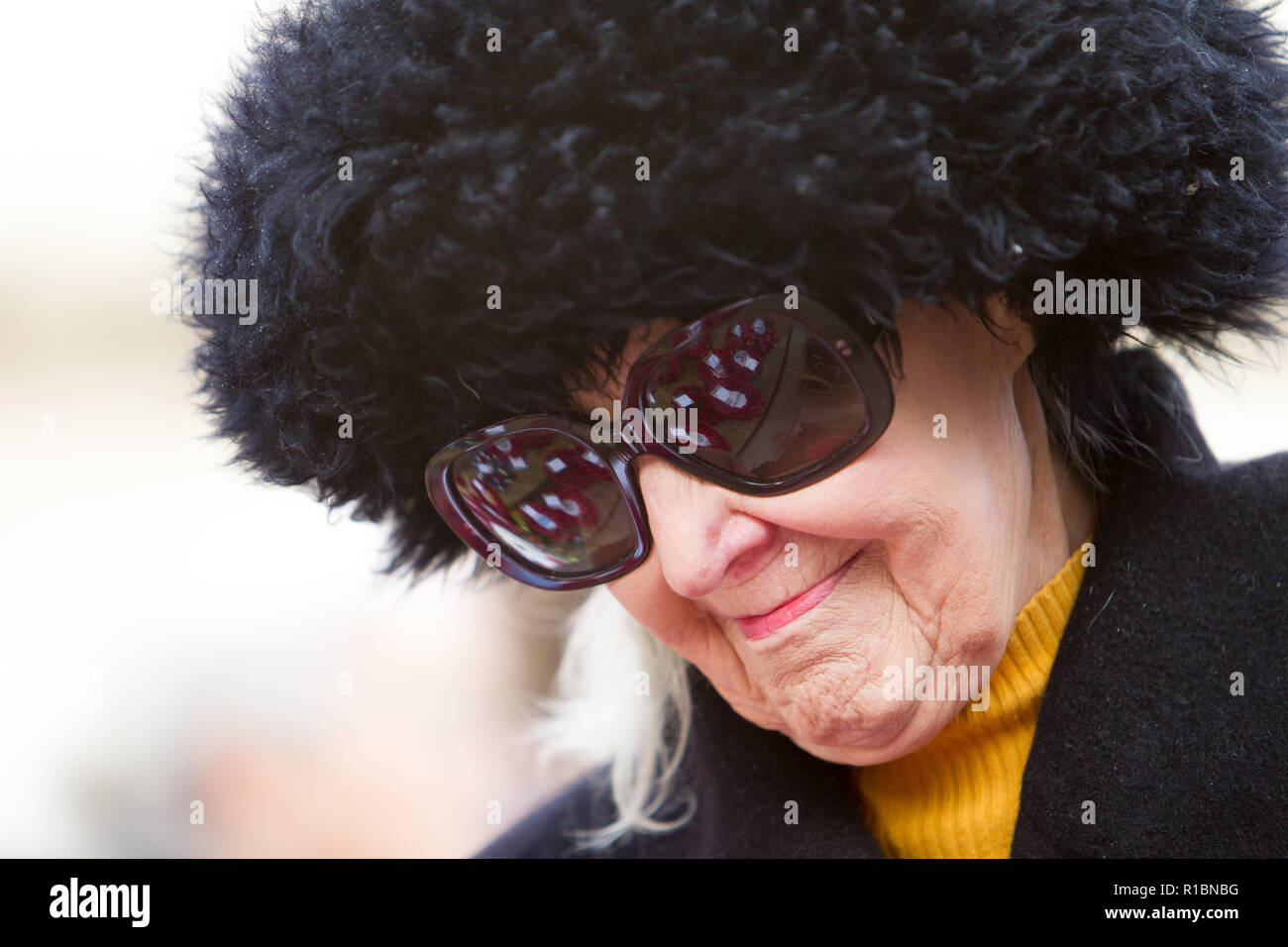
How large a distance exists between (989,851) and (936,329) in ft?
1.66

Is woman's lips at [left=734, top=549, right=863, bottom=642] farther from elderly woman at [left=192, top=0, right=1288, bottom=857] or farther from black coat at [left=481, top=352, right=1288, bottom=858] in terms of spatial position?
black coat at [left=481, top=352, right=1288, bottom=858]

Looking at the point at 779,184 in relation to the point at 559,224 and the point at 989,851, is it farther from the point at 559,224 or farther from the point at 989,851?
the point at 989,851

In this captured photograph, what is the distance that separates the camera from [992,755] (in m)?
0.99

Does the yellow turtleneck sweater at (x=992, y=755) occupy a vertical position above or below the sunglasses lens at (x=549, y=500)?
below

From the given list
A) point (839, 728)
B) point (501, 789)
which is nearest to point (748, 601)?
point (839, 728)

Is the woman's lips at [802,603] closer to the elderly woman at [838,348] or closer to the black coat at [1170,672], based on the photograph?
the elderly woman at [838,348]

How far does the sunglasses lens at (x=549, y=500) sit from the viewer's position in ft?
2.92

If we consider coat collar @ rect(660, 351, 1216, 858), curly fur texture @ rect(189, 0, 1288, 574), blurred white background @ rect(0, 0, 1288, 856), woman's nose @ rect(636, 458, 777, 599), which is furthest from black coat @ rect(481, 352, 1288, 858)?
blurred white background @ rect(0, 0, 1288, 856)

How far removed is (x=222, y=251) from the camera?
0.85 m

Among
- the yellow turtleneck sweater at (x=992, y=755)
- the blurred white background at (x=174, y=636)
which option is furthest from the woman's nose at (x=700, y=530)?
the blurred white background at (x=174, y=636)

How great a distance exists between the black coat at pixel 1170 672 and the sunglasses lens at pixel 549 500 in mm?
414

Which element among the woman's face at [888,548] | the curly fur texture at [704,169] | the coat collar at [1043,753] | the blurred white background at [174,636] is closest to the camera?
the curly fur texture at [704,169]

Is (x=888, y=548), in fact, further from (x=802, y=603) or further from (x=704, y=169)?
(x=704, y=169)

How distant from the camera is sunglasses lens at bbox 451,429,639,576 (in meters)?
0.89
